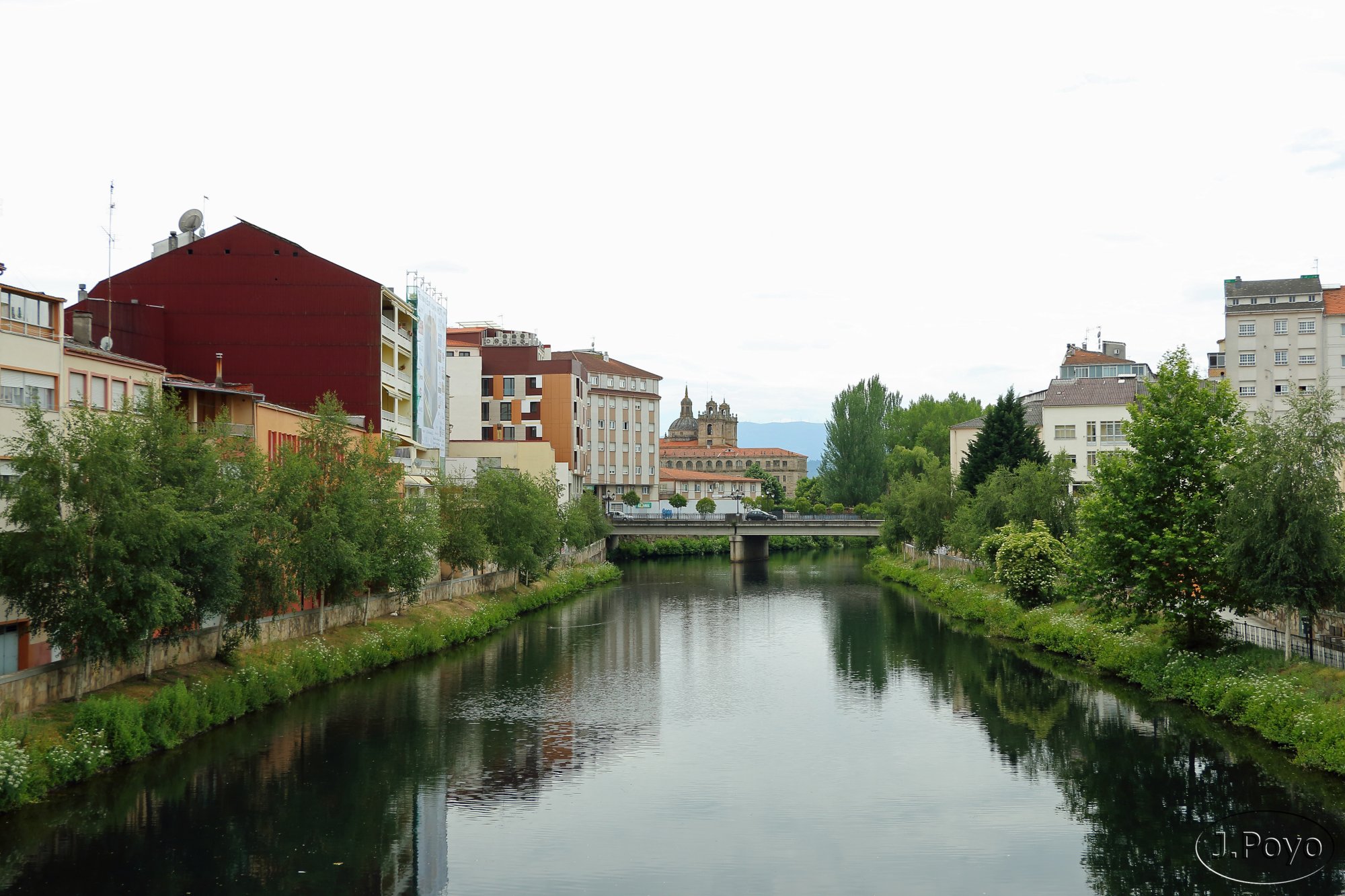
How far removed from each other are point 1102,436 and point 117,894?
78.0 metres

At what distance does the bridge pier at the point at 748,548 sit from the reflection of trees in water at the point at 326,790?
65.4m

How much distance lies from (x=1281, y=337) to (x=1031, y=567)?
56.3 meters

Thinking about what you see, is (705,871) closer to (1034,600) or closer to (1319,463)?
(1319,463)

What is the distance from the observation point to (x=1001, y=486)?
62625 millimetres

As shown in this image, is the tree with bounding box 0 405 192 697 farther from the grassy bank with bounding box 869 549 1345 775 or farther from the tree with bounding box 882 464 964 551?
the tree with bounding box 882 464 964 551

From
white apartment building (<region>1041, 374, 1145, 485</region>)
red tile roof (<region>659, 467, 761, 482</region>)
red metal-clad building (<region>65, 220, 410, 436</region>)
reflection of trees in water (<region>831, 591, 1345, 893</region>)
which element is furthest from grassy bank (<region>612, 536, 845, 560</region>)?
reflection of trees in water (<region>831, 591, 1345, 893</region>)

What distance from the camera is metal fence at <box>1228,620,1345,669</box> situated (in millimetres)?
29266

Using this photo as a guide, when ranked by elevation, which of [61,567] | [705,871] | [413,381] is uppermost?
[413,381]

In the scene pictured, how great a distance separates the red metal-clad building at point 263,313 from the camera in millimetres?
55375

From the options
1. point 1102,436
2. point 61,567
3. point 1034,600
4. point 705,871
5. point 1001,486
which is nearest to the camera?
point 705,871

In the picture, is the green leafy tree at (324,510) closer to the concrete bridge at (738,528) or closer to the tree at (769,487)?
the concrete bridge at (738,528)

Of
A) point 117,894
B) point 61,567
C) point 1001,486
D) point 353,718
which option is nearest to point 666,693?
point 353,718

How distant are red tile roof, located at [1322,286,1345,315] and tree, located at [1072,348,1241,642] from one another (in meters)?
67.1

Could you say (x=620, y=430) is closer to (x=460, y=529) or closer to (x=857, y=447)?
(x=857, y=447)
